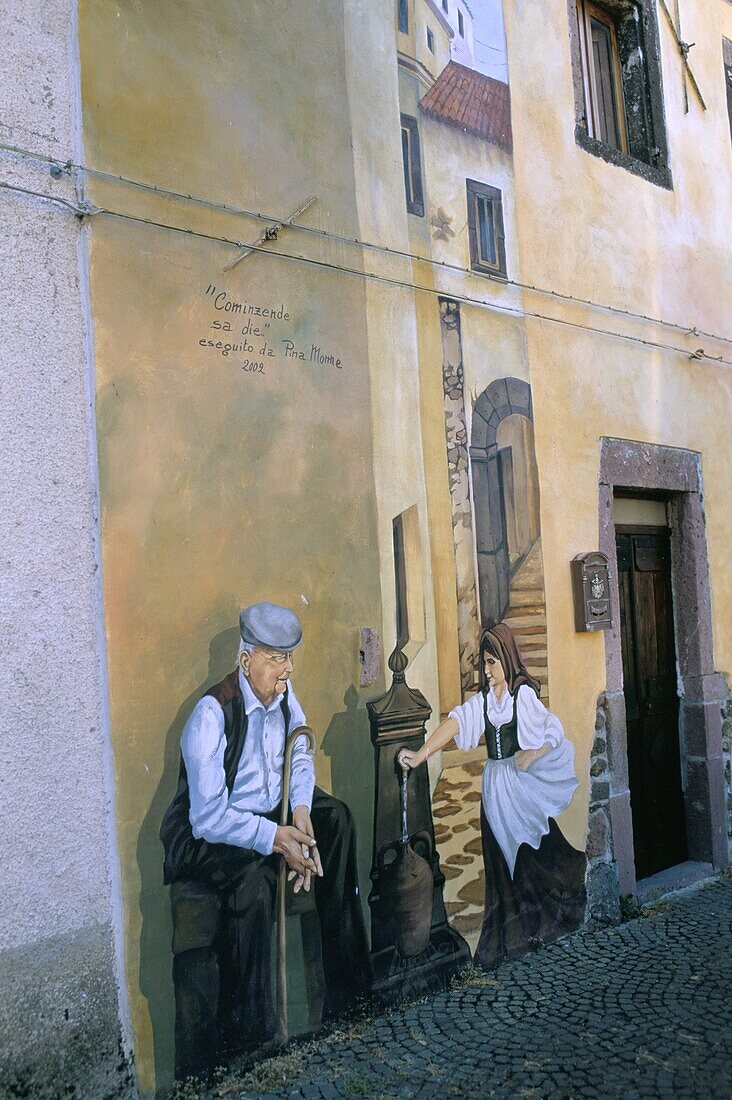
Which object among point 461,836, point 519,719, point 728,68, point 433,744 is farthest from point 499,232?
point 728,68

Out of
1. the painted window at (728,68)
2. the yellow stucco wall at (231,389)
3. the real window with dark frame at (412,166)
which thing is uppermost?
the painted window at (728,68)

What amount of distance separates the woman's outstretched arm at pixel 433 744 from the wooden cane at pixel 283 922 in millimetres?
637

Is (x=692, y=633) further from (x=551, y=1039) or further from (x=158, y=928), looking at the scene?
(x=158, y=928)

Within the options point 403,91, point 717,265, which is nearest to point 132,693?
point 403,91

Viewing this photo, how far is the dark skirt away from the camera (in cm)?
453

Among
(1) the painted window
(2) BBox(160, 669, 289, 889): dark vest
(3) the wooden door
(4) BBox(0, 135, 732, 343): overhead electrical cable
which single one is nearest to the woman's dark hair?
(3) the wooden door

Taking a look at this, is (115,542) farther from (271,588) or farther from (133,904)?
(133,904)

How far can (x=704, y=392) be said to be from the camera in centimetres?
641

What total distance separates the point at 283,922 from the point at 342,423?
6.84 feet

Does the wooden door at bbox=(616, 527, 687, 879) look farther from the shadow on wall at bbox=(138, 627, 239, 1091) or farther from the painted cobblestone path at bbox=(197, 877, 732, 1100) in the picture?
the shadow on wall at bbox=(138, 627, 239, 1091)

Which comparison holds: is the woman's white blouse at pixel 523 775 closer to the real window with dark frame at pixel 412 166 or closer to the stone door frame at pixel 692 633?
the stone door frame at pixel 692 633

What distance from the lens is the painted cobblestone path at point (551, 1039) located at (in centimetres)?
334

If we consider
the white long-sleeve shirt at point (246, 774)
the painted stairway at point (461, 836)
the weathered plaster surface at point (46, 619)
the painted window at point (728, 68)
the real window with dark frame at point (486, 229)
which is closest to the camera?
the weathered plaster surface at point (46, 619)

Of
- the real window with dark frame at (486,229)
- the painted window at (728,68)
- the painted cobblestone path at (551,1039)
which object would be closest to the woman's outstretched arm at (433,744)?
the painted cobblestone path at (551,1039)
